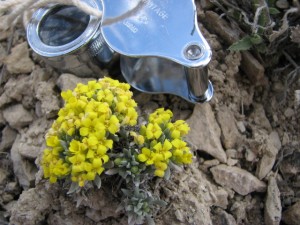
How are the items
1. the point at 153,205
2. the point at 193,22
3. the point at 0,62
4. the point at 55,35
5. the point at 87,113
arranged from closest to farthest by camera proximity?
the point at 87,113 < the point at 153,205 < the point at 193,22 < the point at 55,35 < the point at 0,62

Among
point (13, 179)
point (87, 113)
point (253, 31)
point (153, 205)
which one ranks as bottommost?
point (13, 179)

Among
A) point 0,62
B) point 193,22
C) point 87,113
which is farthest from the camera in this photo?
point 0,62

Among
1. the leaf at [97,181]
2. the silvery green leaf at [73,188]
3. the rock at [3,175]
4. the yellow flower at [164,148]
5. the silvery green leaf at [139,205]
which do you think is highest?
the yellow flower at [164,148]

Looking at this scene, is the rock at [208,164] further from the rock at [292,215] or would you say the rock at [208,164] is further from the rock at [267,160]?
the rock at [292,215]

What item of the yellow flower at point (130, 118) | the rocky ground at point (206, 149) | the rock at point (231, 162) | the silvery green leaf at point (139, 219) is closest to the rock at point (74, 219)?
the rocky ground at point (206, 149)

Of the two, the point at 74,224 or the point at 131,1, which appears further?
the point at 131,1

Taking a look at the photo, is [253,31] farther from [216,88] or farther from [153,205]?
[153,205]

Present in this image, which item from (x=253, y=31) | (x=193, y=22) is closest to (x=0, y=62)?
(x=193, y=22)
